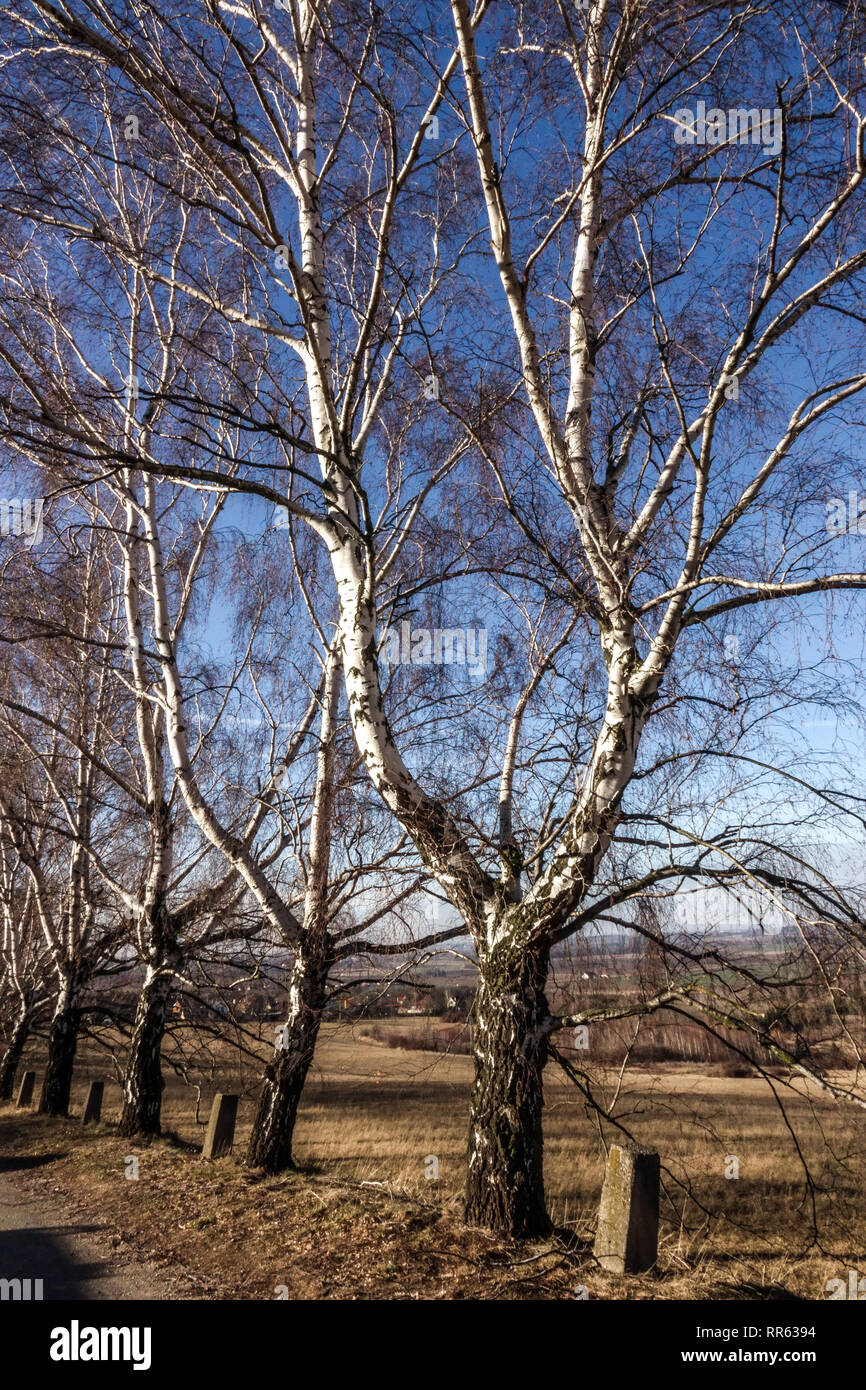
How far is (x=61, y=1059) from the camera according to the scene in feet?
39.8

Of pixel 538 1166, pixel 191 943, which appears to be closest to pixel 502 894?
pixel 538 1166

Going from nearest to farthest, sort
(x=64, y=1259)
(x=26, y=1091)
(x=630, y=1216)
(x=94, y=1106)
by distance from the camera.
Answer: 1. (x=630, y=1216)
2. (x=64, y=1259)
3. (x=94, y=1106)
4. (x=26, y=1091)

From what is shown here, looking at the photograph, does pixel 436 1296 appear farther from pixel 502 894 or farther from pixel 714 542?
pixel 714 542

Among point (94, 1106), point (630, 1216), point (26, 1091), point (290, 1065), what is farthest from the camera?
point (26, 1091)

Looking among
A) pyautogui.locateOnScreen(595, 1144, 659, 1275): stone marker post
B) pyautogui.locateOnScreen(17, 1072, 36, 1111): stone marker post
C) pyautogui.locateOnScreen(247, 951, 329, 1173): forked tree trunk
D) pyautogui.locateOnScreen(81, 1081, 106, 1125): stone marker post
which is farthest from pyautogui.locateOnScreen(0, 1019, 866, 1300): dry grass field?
pyautogui.locateOnScreen(17, 1072, 36, 1111): stone marker post

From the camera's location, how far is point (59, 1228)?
5969 millimetres

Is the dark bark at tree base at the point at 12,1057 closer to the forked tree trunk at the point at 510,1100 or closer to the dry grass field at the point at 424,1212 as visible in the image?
the dry grass field at the point at 424,1212

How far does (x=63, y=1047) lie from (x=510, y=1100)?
33.0ft

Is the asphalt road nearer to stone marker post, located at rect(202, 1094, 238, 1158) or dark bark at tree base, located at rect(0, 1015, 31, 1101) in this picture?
stone marker post, located at rect(202, 1094, 238, 1158)

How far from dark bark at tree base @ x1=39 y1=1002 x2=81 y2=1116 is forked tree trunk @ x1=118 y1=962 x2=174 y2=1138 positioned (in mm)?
3113

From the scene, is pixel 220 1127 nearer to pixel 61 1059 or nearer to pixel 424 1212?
pixel 424 1212

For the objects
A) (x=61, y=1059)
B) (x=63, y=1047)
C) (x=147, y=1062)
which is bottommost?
(x=61, y=1059)

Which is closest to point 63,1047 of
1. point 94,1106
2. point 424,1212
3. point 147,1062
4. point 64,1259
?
point 94,1106
